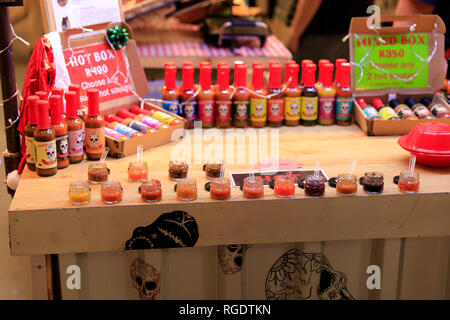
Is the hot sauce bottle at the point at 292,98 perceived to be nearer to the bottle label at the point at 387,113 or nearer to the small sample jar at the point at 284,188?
the bottle label at the point at 387,113

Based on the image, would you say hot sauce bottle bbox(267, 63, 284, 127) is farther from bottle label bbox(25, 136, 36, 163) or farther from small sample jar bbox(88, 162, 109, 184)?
bottle label bbox(25, 136, 36, 163)

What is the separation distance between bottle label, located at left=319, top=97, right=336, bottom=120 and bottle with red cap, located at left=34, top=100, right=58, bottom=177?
134cm

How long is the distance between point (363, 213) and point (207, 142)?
0.85 metres

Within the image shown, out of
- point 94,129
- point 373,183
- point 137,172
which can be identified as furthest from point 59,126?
point 373,183

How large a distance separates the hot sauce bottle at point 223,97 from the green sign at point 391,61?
67 cm

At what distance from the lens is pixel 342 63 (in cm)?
300

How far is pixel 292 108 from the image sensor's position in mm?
3000

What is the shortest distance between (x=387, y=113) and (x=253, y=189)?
1.06 m

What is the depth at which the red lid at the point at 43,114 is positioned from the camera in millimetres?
2240

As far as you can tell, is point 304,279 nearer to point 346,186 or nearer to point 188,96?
point 346,186

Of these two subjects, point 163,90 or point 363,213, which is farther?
point 163,90

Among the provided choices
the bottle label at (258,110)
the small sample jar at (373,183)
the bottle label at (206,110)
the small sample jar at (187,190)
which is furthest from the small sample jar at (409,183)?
the bottle label at (206,110)
